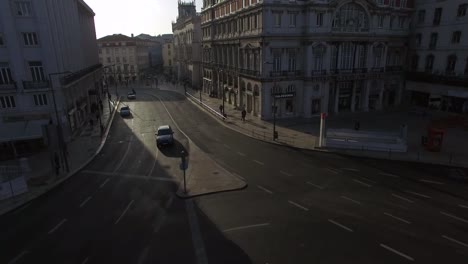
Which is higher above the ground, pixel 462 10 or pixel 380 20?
pixel 462 10

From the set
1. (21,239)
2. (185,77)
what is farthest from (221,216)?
(185,77)

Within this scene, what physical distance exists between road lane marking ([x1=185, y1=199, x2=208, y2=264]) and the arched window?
3577 cm

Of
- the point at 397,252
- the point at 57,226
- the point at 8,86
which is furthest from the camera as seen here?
the point at 8,86

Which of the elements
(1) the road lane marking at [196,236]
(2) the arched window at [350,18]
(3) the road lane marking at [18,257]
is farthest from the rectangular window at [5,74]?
(2) the arched window at [350,18]

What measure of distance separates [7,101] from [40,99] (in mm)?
3063

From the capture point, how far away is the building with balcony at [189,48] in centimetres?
7925

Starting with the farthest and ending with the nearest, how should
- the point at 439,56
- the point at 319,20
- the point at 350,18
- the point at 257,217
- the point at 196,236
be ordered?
the point at 439,56, the point at 350,18, the point at 319,20, the point at 257,217, the point at 196,236

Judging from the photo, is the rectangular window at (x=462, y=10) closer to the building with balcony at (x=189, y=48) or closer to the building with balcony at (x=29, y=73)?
the building with balcony at (x=189, y=48)

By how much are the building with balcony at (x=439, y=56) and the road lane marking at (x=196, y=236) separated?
4412cm

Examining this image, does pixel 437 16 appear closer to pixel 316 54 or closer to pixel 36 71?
pixel 316 54

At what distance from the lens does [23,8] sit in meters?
30.6

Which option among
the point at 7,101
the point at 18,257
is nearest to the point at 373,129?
the point at 18,257

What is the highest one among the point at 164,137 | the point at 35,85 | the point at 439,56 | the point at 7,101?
the point at 439,56

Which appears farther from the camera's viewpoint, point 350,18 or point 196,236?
point 350,18
